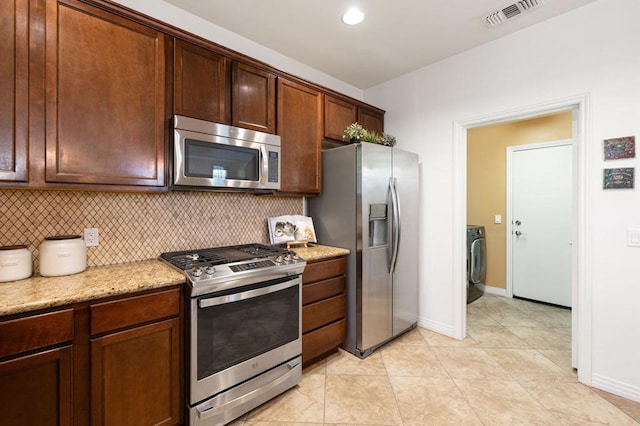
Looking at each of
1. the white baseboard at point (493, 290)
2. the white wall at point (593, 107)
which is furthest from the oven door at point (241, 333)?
the white baseboard at point (493, 290)

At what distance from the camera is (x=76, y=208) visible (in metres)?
1.91

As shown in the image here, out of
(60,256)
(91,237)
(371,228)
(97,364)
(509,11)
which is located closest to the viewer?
(97,364)

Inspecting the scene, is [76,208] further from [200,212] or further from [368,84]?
[368,84]

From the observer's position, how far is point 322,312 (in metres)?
2.42

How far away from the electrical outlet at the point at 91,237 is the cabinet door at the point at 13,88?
520 millimetres

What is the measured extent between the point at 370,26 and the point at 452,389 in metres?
2.88

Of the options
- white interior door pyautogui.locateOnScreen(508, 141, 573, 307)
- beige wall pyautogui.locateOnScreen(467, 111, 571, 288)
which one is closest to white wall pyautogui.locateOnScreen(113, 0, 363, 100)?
beige wall pyautogui.locateOnScreen(467, 111, 571, 288)

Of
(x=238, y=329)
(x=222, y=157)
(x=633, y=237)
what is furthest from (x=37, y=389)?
(x=633, y=237)

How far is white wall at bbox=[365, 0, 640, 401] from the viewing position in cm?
203

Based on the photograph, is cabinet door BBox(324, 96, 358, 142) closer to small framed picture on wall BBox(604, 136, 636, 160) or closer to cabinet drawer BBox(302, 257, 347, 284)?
cabinet drawer BBox(302, 257, 347, 284)

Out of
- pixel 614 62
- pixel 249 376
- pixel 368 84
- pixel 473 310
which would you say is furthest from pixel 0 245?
pixel 473 310

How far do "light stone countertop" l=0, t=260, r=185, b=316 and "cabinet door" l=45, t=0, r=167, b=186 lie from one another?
0.53 meters

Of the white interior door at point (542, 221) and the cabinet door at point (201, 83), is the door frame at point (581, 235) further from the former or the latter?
the cabinet door at point (201, 83)

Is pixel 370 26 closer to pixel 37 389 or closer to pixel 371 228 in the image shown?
pixel 371 228
